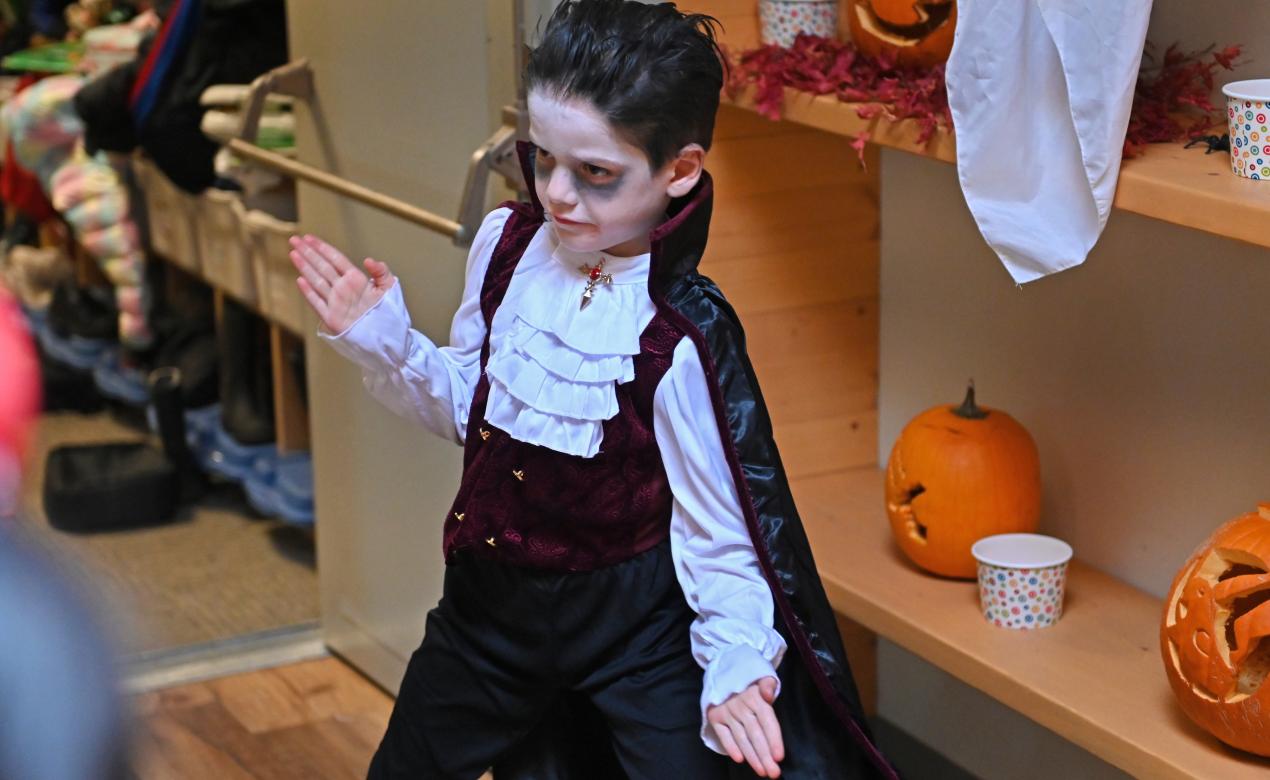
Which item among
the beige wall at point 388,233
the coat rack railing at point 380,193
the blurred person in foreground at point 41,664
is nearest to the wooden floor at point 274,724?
the beige wall at point 388,233

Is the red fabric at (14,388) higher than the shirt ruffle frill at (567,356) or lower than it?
higher

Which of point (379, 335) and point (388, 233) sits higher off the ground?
point (379, 335)

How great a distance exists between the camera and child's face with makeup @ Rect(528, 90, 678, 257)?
139cm

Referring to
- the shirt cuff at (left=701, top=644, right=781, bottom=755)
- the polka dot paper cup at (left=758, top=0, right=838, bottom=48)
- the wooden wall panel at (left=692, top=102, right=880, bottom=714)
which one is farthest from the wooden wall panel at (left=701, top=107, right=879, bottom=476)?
the shirt cuff at (left=701, top=644, right=781, bottom=755)

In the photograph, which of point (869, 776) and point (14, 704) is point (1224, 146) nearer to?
point (869, 776)

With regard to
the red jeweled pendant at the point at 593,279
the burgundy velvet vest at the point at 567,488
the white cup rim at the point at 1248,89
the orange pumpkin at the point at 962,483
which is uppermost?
the white cup rim at the point at 1248,89

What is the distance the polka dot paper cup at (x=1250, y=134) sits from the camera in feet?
4.66

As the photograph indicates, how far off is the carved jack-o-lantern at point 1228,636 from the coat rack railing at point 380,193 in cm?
94

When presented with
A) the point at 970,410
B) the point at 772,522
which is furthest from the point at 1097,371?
the point at 772,522

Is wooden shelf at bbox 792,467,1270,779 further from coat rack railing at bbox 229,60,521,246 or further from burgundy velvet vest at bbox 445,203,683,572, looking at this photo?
coat rack railing at bbox 229,60,521,246

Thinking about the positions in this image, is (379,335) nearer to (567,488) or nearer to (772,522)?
(567,488)

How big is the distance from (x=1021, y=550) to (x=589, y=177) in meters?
0.76

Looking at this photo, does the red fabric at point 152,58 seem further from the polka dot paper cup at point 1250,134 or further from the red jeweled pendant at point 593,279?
the polka dot paper cup at point 1250,134

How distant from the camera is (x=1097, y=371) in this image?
1.98 meters
